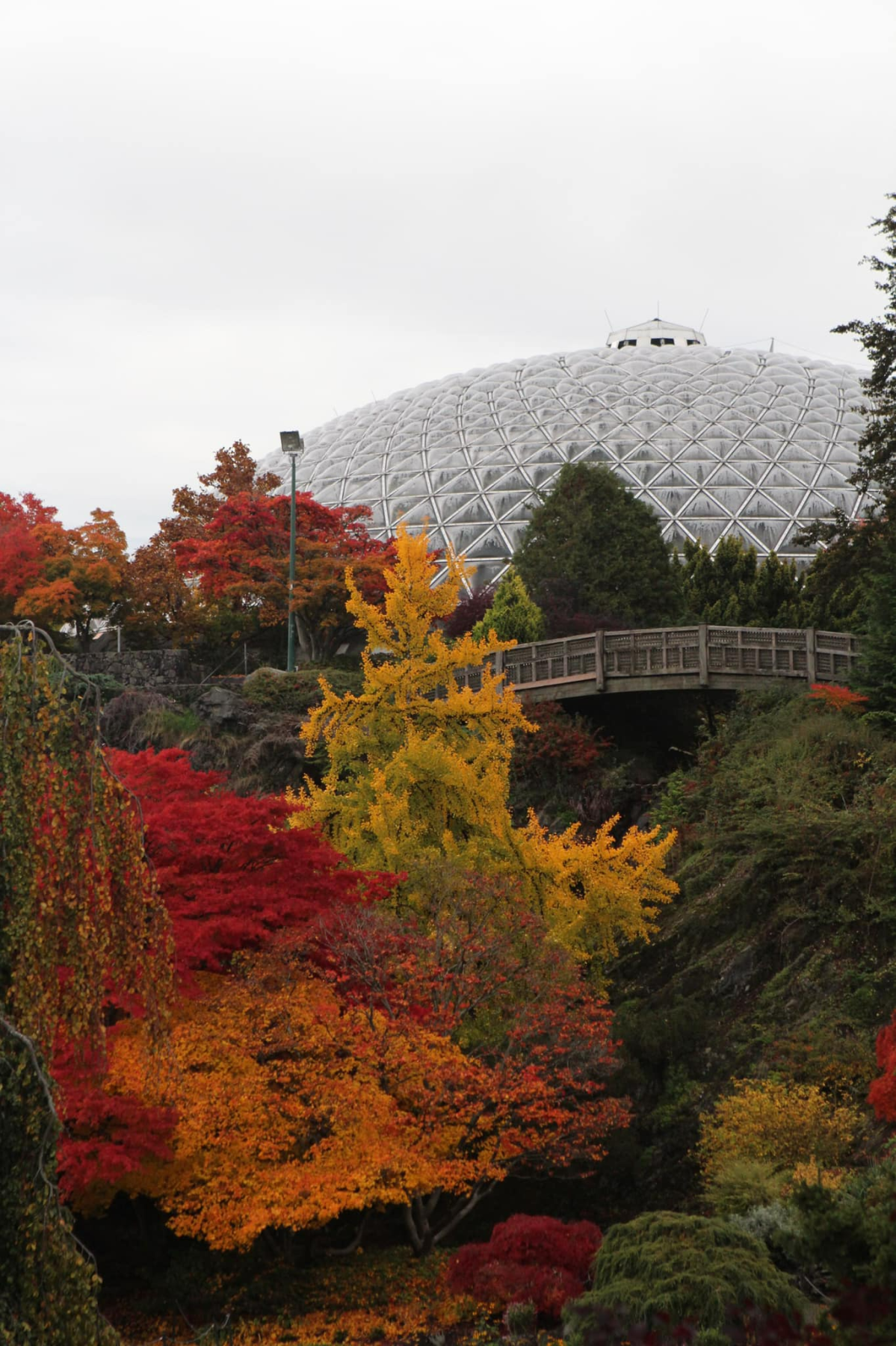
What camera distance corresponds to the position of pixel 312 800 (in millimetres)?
21938

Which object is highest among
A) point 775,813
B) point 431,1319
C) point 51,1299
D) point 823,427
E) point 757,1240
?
point 823,427

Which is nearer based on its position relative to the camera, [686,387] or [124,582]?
[124,582]

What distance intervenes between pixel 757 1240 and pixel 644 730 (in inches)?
761

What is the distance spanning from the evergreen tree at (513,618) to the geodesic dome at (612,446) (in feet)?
45.3

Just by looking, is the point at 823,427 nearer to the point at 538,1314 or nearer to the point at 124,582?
the point at 124,582

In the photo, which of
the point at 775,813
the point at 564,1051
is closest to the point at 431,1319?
the point at 564,1051

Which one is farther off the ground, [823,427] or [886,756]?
[823,427]

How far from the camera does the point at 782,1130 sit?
16.5 metres

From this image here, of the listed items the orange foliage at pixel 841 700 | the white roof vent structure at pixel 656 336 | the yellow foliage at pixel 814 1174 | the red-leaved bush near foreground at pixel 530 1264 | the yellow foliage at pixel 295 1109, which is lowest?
the red-leaved bush near foreground at pixel 530 1264

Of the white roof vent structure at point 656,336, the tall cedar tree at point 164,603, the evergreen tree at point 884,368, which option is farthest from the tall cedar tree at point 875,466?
the white roof vent structure at point 656,336

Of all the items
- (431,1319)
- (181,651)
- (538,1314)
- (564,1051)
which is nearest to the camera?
(538,1314)

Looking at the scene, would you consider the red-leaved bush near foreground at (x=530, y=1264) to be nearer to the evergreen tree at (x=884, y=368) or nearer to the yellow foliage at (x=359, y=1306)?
the yellow foliage at (x=359, y=1306)

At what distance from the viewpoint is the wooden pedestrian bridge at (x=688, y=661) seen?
30031 millimetres

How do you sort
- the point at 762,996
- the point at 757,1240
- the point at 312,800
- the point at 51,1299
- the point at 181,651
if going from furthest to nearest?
the point at 181,651
the point at 312,800
the point at 762,996
the point at 757,1240
the point at 51,1299
